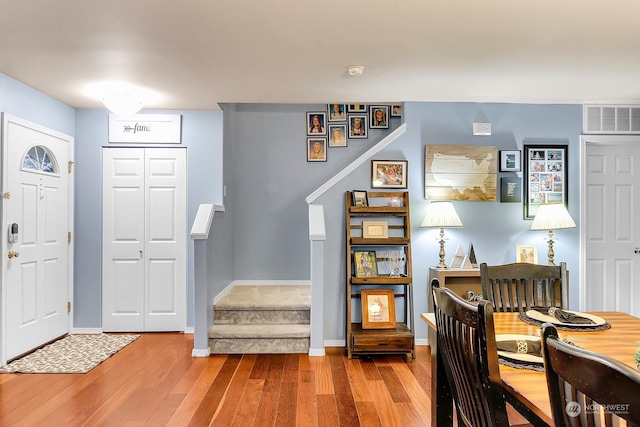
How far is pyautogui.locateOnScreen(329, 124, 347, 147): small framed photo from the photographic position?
5.04 meters

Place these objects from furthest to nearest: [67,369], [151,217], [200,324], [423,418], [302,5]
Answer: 1. [151,217]
2. [200,324]
3. [67,369]
4. [423,418]
5. [302,5]

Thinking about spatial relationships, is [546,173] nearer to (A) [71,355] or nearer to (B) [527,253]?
(B) [527,253]

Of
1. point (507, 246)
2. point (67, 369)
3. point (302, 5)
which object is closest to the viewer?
point (302, 5)

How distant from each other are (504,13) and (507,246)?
2.49 m

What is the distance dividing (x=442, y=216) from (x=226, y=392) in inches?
95.7

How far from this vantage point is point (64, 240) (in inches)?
170

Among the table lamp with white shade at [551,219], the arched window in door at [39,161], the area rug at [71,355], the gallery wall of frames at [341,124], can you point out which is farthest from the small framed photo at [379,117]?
the area rug at [71,355]

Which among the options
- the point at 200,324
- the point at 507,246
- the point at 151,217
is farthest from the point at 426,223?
the point at 151,217

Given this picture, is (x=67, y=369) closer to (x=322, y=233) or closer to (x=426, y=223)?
(x=322, y=233)

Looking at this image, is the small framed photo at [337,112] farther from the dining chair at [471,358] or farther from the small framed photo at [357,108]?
the dining chair at [471,358]

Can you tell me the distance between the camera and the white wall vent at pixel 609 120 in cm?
419

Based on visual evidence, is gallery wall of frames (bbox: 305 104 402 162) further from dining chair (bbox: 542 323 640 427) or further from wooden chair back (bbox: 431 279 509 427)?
dining chair (bbox: 542 323 640 427)

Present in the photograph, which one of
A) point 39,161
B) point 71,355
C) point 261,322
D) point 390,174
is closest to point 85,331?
point 71,355

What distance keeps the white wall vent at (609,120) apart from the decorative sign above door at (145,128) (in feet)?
14.4
